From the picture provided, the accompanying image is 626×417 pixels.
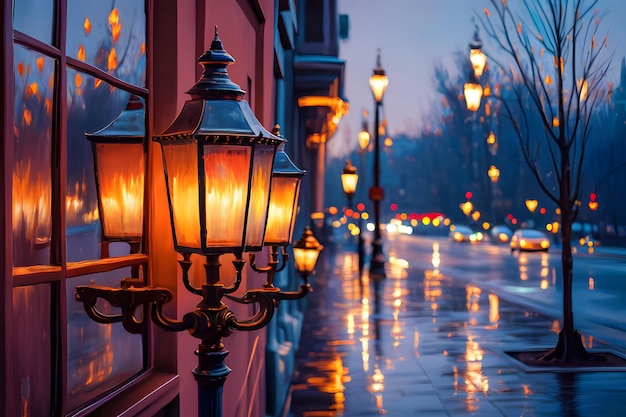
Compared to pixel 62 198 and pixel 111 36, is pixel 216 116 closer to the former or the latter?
pixel 62 198

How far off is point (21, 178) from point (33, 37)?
0.54 meters

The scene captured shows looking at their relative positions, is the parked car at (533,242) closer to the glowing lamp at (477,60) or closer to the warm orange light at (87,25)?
the glowing lamp at (477,60)

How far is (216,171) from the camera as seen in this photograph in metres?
3.32

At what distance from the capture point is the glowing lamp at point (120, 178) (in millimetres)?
4012

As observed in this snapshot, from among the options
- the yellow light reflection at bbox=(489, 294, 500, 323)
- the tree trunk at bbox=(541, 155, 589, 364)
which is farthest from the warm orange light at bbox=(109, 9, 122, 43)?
the yellow light reflection at bbox=(489, 294, 500, 323)

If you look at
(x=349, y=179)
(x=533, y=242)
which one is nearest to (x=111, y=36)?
(x=349, y=179)

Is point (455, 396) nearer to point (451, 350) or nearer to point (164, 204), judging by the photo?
point (451, 350)

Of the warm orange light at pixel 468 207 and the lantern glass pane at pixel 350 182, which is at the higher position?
the lantern glass pane at pixel 350 182

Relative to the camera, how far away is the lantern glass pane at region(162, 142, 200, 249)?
10.9 feet

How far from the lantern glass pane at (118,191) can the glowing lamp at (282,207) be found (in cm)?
95

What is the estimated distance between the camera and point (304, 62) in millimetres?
18125

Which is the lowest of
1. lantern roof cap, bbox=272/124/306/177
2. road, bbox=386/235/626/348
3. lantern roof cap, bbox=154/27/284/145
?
road, bbox=386/235/626/348

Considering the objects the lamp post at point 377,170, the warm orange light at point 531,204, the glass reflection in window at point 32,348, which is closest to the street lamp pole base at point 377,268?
the lamp post at point 377,170

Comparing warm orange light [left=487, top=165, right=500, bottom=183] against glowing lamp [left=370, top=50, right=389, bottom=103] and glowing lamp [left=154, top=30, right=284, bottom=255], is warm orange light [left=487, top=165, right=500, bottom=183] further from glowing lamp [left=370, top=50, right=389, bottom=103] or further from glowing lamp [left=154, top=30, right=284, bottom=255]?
glowing lamp [left=154, top=30, right=284, bottom=255]
